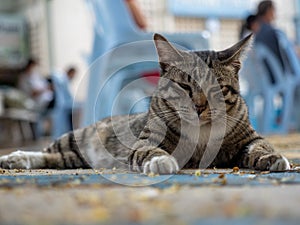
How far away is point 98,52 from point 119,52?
378 mm

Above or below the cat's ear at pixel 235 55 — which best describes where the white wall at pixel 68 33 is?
above

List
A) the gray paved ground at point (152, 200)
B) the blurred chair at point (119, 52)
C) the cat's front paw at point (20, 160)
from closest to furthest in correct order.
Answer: the gray paved ground at point (152, 200)
the cat's front paw at point (20, 160)
the blurred chair at point (119, 52)

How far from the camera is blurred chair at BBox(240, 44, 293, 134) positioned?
15.4 feet

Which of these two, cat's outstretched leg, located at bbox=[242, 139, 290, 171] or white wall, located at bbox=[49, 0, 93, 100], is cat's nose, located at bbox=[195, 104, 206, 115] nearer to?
cat's outstretched leg, located at bbox=[242, 139, 290, 171]

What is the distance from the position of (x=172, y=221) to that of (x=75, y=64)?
871 cm

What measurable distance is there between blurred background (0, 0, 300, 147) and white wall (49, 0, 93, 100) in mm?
17

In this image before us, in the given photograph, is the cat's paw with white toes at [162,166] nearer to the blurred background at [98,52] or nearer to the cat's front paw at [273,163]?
the cat's front paw at [273,163]

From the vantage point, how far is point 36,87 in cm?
763

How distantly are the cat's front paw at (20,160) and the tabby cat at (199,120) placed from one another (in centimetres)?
37

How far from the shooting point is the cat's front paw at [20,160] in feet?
6.22

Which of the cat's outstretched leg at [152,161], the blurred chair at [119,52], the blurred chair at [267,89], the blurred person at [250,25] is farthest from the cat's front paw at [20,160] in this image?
the blurred person at [250,25]

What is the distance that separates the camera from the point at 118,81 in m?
3.65

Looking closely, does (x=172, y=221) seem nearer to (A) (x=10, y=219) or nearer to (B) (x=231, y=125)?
(A) (x=10, y=219)

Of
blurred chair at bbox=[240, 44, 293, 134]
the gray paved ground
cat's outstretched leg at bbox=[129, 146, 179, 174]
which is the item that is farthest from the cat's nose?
blurred chair at bbox=[240, 44, 293, 134]
